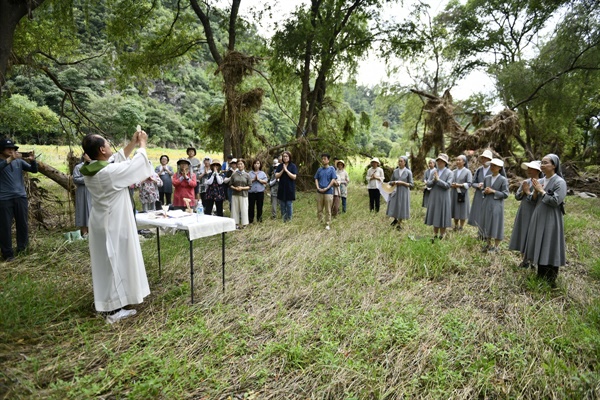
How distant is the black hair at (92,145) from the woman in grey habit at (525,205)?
5.43 metres

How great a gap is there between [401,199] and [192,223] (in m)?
5.33

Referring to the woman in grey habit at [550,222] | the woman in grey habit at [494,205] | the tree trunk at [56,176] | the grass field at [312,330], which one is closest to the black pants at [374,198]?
the woman in grey habit at [494,205]

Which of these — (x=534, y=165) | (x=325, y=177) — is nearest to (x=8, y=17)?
(x=325, y=177)

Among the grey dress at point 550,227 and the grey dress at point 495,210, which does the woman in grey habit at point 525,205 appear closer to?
the grey dress at point 550,227

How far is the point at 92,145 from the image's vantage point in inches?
132

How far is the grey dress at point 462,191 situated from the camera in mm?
7098

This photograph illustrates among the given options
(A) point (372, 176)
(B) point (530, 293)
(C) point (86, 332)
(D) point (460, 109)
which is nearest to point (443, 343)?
(B) point (530, 293)

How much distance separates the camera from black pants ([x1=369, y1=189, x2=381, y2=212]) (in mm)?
9438

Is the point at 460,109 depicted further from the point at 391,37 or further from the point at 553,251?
the point at 553,251

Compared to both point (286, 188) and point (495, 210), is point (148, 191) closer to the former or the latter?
point (286, 188)

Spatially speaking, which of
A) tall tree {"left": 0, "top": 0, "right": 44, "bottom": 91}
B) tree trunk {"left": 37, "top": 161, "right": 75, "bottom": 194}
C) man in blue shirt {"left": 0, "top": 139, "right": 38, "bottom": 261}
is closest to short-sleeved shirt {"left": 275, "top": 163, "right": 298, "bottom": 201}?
tree trunk {"left": 37, "top": 161, "right": 75, "bottom": 194}

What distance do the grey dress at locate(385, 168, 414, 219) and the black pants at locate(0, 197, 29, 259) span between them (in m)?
7.32

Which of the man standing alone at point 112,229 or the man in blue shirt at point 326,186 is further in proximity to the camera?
the man in blue shirt at point 326,186

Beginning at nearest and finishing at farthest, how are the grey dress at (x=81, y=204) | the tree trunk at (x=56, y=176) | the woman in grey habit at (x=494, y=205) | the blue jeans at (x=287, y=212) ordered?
the woman in grey habit at (x=494, y=205), the grey dress at (x=81, y=204), the tree trunk at (x=56, y=176), the blue jeans at (x=287, y=212)
